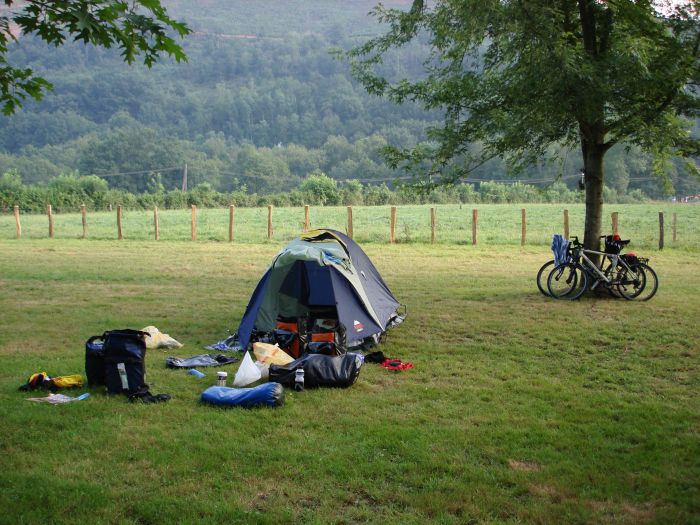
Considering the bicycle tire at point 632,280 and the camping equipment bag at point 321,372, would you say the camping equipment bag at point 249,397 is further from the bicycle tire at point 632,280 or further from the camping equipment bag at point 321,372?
the bicycle tire at point 632,280

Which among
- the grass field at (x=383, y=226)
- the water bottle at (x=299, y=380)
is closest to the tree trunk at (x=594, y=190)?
the water bottle at (x=299, y=380)

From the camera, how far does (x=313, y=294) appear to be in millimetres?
8508

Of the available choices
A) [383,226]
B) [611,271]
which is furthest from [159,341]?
[383,226]

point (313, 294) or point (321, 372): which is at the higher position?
point (313, 294)

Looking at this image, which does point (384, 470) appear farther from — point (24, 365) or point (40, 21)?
point (24, 365)

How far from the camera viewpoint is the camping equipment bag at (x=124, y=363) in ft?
20.5

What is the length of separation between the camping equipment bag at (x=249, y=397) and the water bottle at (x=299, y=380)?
0.38 metres

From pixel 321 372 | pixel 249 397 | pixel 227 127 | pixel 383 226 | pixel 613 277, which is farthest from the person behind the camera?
pixel 227 127

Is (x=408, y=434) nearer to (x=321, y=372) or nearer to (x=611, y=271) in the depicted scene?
(x=321, y=372)

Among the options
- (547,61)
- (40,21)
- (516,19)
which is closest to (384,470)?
(40,21)

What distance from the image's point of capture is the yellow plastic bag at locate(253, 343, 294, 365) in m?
7.38

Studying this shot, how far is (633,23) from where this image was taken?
33.7 feet

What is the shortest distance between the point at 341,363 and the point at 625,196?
5731 centimetres

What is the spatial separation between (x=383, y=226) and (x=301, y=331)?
871 inches
